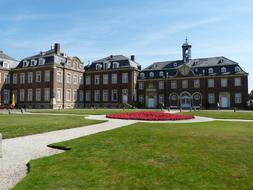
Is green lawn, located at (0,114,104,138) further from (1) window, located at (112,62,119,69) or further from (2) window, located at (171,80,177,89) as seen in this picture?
(1) window, located at (112,62,119,69)

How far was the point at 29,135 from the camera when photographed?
37.3ft

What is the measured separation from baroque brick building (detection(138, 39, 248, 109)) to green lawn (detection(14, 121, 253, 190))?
38652mm

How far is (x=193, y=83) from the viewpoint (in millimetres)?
48344

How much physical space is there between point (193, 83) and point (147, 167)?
44.1m

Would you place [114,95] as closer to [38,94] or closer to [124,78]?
[124,78]

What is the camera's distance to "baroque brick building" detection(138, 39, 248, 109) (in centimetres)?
4538

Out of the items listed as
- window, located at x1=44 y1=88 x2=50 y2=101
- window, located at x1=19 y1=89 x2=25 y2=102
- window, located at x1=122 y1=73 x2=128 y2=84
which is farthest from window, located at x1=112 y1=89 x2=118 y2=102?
window, located at x1=19 y1=89 x2=25 y2=102

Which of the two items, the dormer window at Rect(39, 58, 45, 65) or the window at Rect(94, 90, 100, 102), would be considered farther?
the window at Rect(94, 90, 100, 102)

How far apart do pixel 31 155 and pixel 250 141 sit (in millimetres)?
7436

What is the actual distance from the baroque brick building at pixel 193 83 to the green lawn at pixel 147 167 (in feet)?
127

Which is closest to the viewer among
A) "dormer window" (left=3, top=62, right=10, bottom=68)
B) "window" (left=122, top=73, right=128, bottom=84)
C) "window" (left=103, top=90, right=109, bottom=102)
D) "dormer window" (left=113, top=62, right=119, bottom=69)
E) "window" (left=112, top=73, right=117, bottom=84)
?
"dormer window" (left=3, top=62, right=10, bottom=68)

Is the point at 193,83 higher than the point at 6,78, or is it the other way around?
the point at 6,78

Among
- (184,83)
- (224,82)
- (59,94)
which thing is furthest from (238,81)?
(59,94)

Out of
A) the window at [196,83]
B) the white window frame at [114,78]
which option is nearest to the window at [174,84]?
the window at [196,83]
